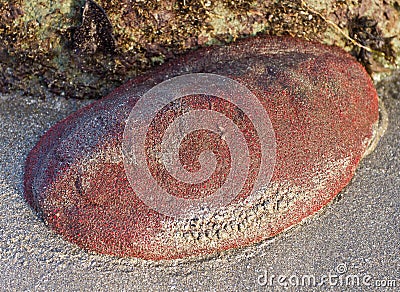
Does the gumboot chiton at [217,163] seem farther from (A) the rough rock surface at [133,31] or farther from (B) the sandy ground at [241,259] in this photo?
(A) the rough rock surface at [133,31]

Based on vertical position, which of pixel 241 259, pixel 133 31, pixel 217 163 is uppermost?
pixel 133 31

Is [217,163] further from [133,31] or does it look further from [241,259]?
[133,31]

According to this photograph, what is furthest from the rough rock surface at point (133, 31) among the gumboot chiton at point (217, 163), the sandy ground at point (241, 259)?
the sandy ground at point (241, 259)

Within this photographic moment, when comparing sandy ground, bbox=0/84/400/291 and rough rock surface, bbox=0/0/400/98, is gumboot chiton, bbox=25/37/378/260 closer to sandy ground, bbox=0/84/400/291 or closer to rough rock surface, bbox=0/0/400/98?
sandy ground, bbox=0/84/400/291

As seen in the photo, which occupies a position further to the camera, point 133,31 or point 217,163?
point 133,31

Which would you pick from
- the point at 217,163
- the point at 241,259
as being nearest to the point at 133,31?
the point at 217,163

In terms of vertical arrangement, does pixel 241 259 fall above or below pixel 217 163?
below
